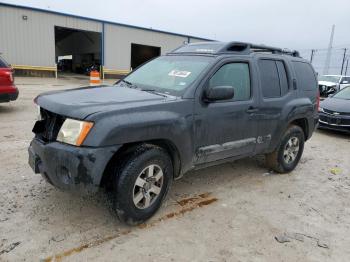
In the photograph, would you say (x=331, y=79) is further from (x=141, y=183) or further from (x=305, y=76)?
(x=141, y=183)

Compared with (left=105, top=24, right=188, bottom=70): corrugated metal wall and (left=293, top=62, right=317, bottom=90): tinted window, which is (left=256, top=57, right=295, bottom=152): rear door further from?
(left=105, top=24, right=188, bottom=70): corrugated metal wall

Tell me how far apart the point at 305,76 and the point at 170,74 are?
264 cm

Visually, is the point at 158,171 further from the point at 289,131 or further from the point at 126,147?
the point at 289,131

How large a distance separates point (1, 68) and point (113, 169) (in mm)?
6436

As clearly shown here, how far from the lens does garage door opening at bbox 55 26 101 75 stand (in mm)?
30337

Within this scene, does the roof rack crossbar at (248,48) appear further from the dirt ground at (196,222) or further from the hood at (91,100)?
the dirt ground at (196,222)

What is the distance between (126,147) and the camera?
3104 mm

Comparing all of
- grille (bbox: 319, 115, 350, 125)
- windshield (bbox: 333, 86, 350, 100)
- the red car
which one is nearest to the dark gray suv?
grille (bbox: 319, 115, 350, 125)

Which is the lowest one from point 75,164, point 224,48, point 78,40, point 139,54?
point 75,164

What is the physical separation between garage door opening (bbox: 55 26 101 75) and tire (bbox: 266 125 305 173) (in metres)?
25.8

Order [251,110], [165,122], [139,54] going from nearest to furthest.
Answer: [165,122] → [251,110] → [139,54]

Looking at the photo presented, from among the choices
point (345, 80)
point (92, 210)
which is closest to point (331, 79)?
point (345, 80)

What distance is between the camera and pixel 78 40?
33.9 meters

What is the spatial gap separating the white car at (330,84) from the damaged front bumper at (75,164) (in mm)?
17168
